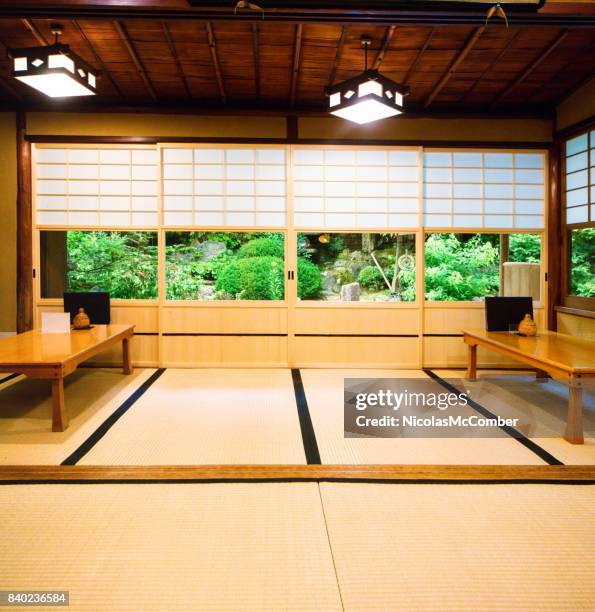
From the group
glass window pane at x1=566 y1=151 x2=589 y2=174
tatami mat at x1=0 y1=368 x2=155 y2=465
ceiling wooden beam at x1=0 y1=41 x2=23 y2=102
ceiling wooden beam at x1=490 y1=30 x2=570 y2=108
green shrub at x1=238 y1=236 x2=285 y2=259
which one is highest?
ceiling wooden beam at x1=0 y1=41 x2=23 y2=102

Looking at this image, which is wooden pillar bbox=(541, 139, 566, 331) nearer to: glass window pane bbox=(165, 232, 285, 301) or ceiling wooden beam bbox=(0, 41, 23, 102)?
glass window pane bbox=(165, 232, 285, 301)

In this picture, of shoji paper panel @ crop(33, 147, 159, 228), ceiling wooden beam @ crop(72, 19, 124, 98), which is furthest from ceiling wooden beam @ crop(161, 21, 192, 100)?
shoji paper panel @ crop(33, 147, 159, 228)

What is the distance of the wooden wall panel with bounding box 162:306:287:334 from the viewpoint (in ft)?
17.7

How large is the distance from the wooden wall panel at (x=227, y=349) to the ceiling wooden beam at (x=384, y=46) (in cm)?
276

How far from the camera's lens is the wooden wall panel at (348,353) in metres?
5.43

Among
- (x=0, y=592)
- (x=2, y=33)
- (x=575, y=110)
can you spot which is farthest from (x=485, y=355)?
(x=2, y=33)

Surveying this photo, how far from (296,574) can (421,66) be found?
4.17 meters

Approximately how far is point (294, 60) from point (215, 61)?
0.67m

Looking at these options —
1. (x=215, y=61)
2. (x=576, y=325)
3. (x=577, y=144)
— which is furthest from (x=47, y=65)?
(x=576, y=325)

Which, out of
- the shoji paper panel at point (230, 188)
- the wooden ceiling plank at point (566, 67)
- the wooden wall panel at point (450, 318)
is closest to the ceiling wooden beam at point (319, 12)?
the wooden ceiling plank at point (566, 67)

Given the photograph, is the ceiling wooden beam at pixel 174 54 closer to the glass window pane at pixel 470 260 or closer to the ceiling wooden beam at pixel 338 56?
the ceiling wooden beam at pixel 338 56

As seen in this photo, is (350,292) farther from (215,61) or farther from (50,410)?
(50,410)

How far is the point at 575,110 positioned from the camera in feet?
16.5

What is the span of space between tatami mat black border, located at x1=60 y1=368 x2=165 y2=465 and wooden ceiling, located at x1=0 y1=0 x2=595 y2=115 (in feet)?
8.94
